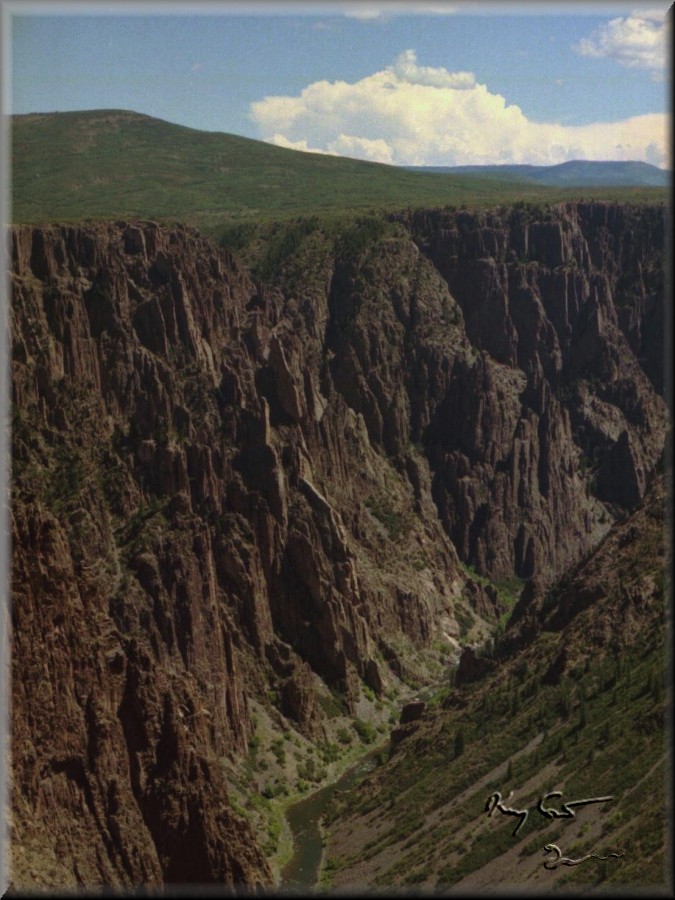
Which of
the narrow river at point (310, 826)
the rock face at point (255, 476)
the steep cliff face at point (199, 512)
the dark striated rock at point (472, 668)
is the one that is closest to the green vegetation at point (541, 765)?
the narrow river at point (310, 826)

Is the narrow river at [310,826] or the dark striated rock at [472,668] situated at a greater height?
the dark striated rock at [472,668]

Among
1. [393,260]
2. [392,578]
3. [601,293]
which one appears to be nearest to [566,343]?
[601,293]

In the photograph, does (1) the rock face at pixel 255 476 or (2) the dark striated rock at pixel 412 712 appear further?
(2) the dark striated rock at pixel 412 712

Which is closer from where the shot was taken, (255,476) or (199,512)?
(199,512)

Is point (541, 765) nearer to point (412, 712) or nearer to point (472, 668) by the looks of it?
point (472, 668)
